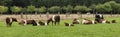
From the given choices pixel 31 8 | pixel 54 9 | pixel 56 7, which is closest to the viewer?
pixel 31 8

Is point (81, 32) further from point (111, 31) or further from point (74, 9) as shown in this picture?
point (74, 9)

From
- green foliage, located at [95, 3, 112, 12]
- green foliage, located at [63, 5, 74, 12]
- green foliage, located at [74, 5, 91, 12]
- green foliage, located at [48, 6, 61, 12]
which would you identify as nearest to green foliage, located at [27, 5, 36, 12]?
green foliage, located at [48, 6, 61, 12]

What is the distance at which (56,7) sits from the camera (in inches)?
4023

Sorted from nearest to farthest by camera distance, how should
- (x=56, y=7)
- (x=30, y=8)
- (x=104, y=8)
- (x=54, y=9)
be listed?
(x=104, y=8)
(x=30, y=8)
(x=54, y=9)
(x=56, y=7)

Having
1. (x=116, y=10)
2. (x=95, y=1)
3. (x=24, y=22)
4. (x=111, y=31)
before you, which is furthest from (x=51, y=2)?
(x=111, y=31)

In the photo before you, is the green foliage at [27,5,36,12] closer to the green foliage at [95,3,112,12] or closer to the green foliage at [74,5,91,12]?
the green foliage at [74,5,91,12]

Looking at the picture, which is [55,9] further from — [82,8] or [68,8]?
[82,8]

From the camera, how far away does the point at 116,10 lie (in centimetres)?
10088

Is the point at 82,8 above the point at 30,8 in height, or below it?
below

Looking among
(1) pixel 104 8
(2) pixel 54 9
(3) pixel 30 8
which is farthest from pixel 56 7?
(1) pixel 104 8

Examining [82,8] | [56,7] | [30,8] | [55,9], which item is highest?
[30,8]

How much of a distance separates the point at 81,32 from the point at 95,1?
89.5 m

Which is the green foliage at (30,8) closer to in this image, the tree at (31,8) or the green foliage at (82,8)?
the tree at (31,8)

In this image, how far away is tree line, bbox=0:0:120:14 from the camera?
98744 millimetres
